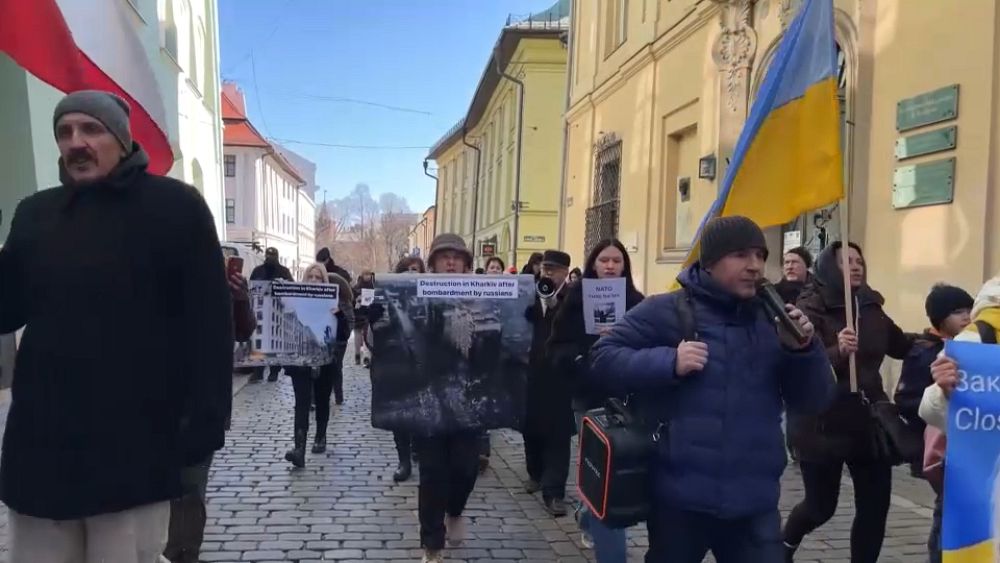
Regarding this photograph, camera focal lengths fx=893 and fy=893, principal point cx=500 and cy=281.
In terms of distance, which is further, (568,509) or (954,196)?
(954,196)

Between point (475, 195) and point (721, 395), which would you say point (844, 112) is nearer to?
point (721, 395)

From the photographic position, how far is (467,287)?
4965 millimetres

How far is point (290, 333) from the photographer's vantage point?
7.43 m

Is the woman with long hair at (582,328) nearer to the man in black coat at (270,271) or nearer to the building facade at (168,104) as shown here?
the building facade at (168,104)

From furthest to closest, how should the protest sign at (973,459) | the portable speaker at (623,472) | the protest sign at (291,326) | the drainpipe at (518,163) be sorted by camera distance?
the drainpipe at (518,163)
the protest sign at (291,326)
the portable speaker at (623,472)
the protest sign at (973,459)

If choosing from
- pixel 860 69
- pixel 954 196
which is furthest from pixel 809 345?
pixel 860 69

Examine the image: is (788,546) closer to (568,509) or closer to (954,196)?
(568,509)

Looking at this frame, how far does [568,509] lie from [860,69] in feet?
16.9

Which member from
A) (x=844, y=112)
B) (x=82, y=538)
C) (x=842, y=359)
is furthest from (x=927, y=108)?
(x=82, y=538)

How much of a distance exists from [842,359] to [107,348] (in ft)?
10.7

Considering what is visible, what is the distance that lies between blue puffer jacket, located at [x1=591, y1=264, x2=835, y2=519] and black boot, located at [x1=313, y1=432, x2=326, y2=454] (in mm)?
5312

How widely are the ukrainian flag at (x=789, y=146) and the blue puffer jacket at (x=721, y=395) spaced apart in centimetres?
156

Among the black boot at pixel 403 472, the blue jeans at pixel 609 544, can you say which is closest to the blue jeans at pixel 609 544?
the blue jeans at pixel 609 544

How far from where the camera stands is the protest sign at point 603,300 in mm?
5422
